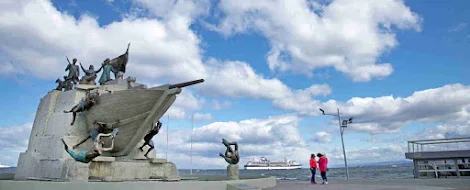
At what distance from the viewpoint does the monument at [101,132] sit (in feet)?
40.2

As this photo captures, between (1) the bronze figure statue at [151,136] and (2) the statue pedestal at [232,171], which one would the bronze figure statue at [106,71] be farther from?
(2) the statue pedestal at [232,171]

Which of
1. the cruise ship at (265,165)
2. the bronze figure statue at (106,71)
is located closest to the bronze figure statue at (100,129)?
the bronze figure statue at (106,71)

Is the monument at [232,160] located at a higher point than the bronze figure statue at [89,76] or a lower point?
lower

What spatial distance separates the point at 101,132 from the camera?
12.6 m

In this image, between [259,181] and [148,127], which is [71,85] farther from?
[259,181]

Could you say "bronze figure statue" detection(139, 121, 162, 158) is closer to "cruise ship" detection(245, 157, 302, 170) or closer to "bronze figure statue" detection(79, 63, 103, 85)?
"bronze figure statue" detection(79, 63, 103, 85)

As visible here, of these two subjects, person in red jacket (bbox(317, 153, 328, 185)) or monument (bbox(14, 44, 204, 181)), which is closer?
monument (bbox(14, 44, 204, 181))

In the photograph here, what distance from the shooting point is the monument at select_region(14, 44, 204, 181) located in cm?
1224

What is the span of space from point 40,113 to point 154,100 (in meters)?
5.72

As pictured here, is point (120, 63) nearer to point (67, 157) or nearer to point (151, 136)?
point (151, 136)

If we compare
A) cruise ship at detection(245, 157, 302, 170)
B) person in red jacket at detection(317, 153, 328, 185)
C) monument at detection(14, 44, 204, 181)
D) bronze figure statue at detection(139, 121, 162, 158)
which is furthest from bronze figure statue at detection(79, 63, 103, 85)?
cruise ship at detection(245, 157, 302, 170)

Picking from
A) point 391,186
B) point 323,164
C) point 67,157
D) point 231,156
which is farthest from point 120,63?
point 391,186

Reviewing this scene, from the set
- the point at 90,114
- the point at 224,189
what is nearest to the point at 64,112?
the point at 90,114

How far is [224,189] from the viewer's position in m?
10.5
